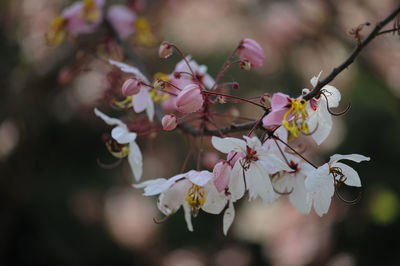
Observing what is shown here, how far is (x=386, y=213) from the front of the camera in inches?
74.2

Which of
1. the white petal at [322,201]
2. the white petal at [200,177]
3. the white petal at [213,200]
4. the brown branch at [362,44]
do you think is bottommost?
the white petal at [213,200]

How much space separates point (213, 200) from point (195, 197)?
0.04 m

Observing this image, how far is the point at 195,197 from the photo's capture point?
2.45 feet

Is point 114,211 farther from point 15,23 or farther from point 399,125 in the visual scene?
point 399,125

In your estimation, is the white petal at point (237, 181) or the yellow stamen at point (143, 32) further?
the yellow stamen at point (143, 32)

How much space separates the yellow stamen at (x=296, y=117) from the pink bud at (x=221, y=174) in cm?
12

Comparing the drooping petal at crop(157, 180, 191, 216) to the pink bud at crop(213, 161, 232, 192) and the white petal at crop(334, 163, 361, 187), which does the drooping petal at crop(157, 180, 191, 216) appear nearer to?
the pink bud at crop(213, 161, 232, 192)

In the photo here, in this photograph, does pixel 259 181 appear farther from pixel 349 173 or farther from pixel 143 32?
pixel 143 32

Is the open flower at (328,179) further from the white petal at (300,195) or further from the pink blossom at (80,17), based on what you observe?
the pink blossom at (80,17)

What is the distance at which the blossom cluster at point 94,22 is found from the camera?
121 cm

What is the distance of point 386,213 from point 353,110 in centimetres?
68

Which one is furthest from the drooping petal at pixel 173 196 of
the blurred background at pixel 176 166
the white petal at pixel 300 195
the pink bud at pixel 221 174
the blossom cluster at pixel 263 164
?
the blurred background at pixel 176 166

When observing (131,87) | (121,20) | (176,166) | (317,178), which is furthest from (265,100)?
(176,166)

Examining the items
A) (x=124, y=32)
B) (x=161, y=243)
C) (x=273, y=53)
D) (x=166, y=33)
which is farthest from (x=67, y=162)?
(x=273, y=53)
